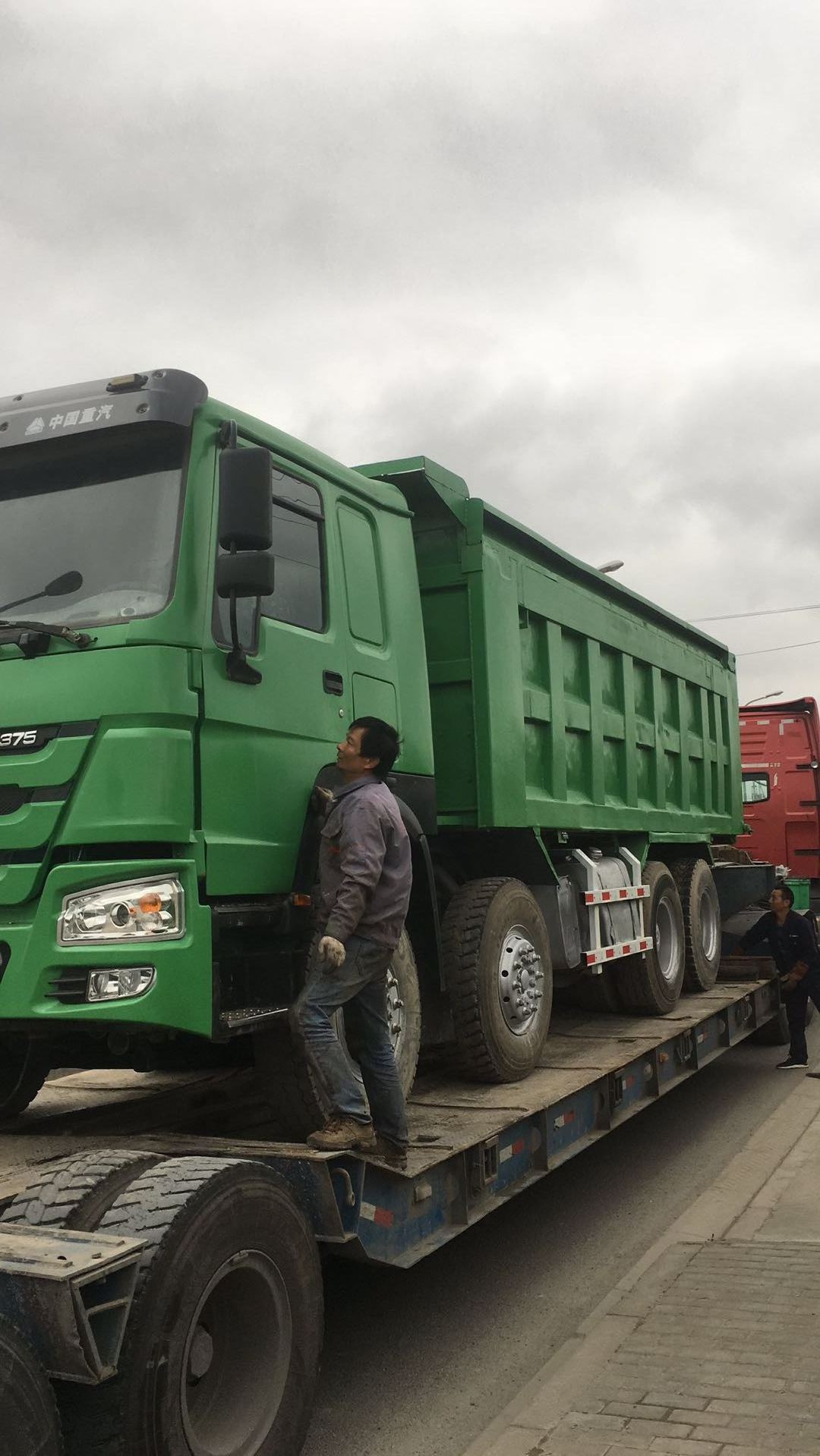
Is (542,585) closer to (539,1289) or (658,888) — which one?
(658,888)

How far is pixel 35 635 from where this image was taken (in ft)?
14.1

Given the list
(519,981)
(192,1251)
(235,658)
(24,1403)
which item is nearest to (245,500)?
(235,658)

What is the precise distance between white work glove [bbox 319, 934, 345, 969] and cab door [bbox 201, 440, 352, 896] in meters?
0.35

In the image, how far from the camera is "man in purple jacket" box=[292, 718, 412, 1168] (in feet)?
14.5

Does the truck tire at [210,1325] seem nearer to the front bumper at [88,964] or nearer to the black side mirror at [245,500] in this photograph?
the front bumper at [88,964]

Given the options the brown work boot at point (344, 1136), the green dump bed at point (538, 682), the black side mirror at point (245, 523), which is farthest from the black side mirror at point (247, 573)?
the green dump bed at point (538, 682)

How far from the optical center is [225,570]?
437cm

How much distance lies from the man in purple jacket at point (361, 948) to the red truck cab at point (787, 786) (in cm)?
1152

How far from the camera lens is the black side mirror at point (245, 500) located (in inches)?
172

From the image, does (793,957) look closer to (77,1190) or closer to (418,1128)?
(418,1128)

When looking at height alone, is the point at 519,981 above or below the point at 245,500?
below

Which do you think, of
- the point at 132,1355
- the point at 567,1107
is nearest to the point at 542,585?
the point at 567,1107

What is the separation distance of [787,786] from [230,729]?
1255 centimetres

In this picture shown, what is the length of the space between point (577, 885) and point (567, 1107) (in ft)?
6.04
